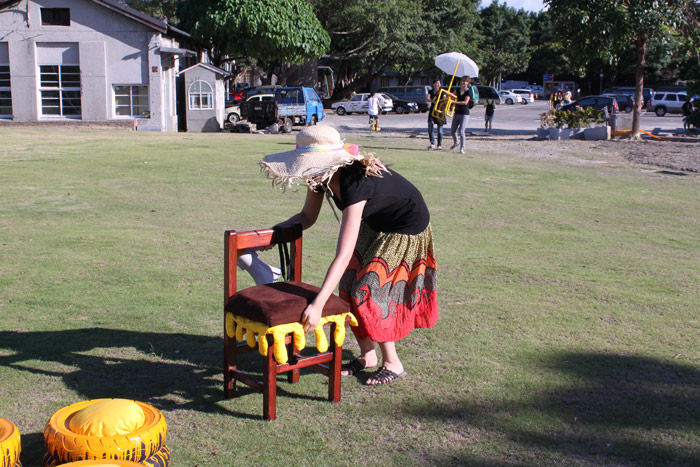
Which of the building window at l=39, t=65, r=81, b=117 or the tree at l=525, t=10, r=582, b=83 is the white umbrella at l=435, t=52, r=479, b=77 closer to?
the building window at l=39, t=65, r=81, b=117

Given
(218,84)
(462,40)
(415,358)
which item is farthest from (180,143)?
(462,40)

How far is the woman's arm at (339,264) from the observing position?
10.8ft

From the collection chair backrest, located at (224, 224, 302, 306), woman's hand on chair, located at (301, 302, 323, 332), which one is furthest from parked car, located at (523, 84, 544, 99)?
woman's hand on chair, located at (301, 302, 323, 332)

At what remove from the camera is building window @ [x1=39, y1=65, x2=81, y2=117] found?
26.2 metres

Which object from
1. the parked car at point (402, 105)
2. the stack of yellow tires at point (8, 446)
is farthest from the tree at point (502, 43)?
the stack of yellow tires at point (8, 446)

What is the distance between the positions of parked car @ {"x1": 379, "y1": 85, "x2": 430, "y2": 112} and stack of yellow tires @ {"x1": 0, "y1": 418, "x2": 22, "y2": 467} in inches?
1746

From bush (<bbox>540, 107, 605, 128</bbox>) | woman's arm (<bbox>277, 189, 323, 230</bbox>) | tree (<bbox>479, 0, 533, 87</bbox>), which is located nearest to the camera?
woman's arm (<bbox>277, 189, 323, 230</bbox>)

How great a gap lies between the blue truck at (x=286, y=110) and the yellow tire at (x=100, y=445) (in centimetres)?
2392

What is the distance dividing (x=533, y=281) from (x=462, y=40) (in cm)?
4957

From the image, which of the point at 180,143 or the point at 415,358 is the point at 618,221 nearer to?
the point at 415,358

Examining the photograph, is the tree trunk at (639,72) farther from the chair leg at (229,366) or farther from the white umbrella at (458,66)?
the chair leg at (229,366)

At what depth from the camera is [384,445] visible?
3244mm

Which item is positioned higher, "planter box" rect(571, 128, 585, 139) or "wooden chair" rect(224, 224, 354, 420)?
"planter box" rect(571, 128, 585, 139)

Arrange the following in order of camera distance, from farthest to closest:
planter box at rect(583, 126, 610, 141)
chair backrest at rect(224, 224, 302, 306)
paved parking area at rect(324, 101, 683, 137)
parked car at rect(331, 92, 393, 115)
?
parked car at rect(331, 92, 393, 115)
paved parking area at rect(324, 101, 683, 137)
planter box at rect(583, 126, 610, 141)
chair backrest at rect(224, 224, 302, 306)
